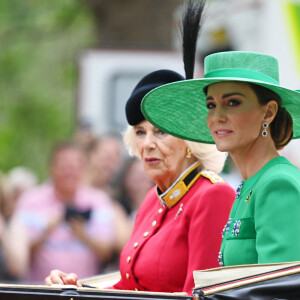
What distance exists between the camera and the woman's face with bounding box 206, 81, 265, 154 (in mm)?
3773

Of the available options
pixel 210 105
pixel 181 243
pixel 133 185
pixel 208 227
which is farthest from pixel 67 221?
pixel 210 105

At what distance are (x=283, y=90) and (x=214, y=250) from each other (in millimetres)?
858

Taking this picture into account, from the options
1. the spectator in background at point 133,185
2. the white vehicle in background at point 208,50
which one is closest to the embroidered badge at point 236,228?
the spectator in background at point 133,185

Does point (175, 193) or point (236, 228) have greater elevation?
point (175, 193)

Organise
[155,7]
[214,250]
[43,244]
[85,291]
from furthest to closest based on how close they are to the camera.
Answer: [155,7] → [43,244] → [214,250] → [85,291]

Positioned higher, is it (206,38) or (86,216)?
(206,38)

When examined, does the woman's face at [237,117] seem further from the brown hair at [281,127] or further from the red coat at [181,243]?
the red coat at [181,243]

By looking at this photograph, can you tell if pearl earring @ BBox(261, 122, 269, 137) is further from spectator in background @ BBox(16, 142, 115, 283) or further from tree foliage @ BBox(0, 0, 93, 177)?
tree foliage @ BBox(0, 0, 93, 177)

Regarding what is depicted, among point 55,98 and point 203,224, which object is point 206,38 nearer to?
point 203,224

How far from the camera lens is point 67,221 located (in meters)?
8.72

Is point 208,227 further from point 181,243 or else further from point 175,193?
point 175,193

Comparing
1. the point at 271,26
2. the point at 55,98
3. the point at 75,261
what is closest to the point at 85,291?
the point at 75,261

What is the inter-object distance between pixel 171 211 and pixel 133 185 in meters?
4.92

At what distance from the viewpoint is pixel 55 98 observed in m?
22.6
